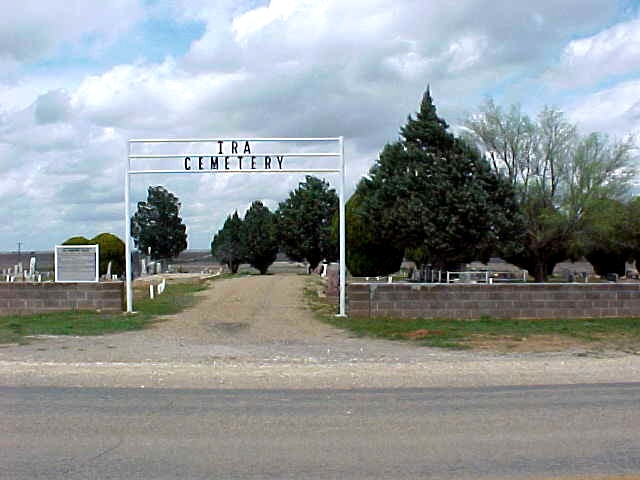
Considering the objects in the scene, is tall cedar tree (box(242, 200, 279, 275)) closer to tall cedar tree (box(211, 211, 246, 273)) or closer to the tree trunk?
tall cedar tree (box(211, 211, 246, 273))

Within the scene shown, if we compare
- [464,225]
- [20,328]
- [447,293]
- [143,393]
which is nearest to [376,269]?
[464,225]

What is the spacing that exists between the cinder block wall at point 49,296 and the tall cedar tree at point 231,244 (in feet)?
163

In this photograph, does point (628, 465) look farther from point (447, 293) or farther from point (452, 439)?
point (447, 293)

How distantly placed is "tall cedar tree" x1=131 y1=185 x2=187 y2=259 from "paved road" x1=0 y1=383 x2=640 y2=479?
71.0 meters

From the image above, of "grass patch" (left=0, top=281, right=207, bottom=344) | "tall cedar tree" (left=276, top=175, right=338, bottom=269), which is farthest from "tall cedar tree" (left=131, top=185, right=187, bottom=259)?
"grass patch" (left=0, top=281, right=207, bottom=344)

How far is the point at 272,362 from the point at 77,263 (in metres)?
10.8

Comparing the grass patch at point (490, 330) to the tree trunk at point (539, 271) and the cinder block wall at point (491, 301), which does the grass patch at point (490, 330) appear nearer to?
the cinder block wall at point (491, 301)

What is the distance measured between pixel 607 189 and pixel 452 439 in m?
30.4

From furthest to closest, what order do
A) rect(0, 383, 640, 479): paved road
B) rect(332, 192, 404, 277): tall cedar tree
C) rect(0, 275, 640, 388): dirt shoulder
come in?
rect(332, 192, 404, 277): tall cedar tree < rect(0, 275, 640, 388): dirt shoulder < rect(0, 383, 640, 479): paved road

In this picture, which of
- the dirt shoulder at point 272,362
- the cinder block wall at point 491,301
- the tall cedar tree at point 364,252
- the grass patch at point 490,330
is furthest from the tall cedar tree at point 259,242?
the dirt shoulder at point 272,362

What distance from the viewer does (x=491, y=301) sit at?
2200cm

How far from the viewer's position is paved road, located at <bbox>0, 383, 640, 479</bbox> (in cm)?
679

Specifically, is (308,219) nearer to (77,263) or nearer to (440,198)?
(440,198)

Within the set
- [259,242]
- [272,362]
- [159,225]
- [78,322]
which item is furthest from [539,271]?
[159,225]
